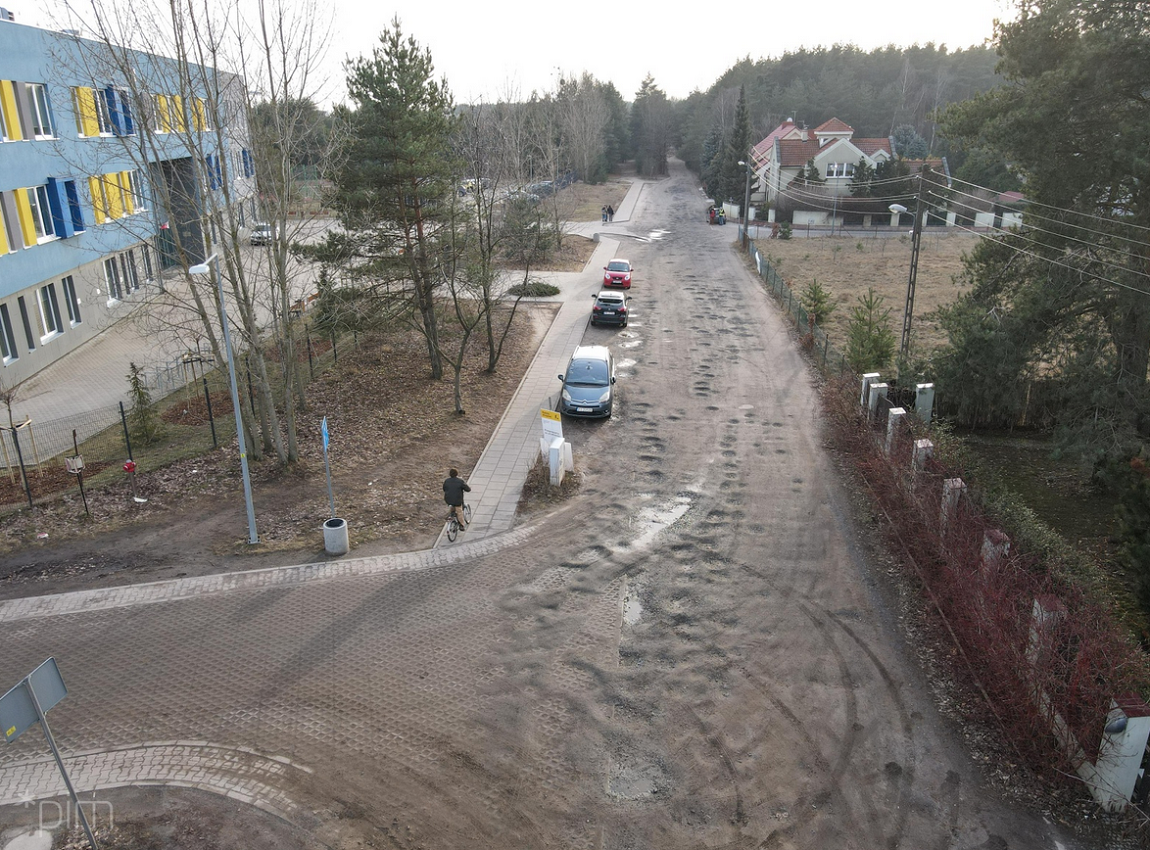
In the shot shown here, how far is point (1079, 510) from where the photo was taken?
16.4 m

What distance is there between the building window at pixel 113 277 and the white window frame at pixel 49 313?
470cm

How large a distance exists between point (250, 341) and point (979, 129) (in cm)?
1704

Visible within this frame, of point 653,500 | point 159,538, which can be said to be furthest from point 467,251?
point 159,538

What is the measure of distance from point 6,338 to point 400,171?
43.7 ft

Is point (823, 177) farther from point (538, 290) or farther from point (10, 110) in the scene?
point (10, 110)

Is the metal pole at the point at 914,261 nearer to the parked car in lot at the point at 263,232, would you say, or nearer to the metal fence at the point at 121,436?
the parked car in lot at the point at 263,232

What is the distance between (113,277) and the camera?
32031 millimetres

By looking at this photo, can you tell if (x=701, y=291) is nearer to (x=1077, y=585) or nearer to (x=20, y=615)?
(x=1077, y=585)

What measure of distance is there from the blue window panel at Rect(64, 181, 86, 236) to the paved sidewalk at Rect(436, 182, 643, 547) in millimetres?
16236

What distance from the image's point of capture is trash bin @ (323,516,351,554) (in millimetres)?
13914

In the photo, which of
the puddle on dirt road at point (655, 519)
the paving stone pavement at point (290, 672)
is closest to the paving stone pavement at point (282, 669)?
the paving stone pavement at point (290, 672)

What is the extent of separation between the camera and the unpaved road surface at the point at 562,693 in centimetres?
863

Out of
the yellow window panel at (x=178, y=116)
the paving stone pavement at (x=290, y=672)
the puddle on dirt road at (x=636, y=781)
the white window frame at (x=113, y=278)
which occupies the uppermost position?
the yellow window panel at (x=178, y=116)

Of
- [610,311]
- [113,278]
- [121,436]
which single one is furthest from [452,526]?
[113,278]
